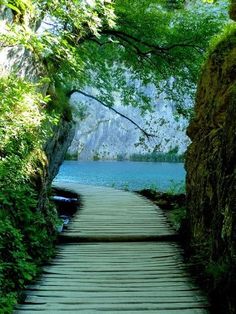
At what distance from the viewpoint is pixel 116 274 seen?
6598 mm

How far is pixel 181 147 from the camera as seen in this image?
16250cm

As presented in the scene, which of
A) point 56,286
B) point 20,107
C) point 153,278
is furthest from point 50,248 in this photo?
point 20,107

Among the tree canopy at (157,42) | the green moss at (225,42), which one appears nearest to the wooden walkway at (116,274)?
the green moss at (225,42)

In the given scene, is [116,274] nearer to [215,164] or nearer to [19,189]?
[19,189]

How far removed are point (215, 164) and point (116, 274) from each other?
2412 millimetres

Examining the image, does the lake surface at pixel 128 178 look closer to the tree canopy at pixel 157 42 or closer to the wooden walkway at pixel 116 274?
the tree canopy at pixel 157 42

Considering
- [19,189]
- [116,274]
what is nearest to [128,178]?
[116,274]

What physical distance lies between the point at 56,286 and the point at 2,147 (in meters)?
2.16

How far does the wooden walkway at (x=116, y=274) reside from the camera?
518 cm

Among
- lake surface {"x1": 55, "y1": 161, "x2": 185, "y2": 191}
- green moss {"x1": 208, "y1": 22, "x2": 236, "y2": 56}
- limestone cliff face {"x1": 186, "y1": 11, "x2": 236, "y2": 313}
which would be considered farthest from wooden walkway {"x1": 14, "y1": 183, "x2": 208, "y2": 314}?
lake surface {"x1": 55, "y1": 161, "x2": 185, "y2": 191}

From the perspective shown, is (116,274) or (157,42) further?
(157,42)

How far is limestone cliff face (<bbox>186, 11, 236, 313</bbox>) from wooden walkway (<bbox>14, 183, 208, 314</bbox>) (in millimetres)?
602

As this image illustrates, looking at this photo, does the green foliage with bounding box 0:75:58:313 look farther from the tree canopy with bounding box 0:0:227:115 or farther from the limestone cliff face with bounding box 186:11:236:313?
the tree canopy with bounding box 0:0:227:115

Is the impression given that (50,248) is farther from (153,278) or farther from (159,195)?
(159,195)
